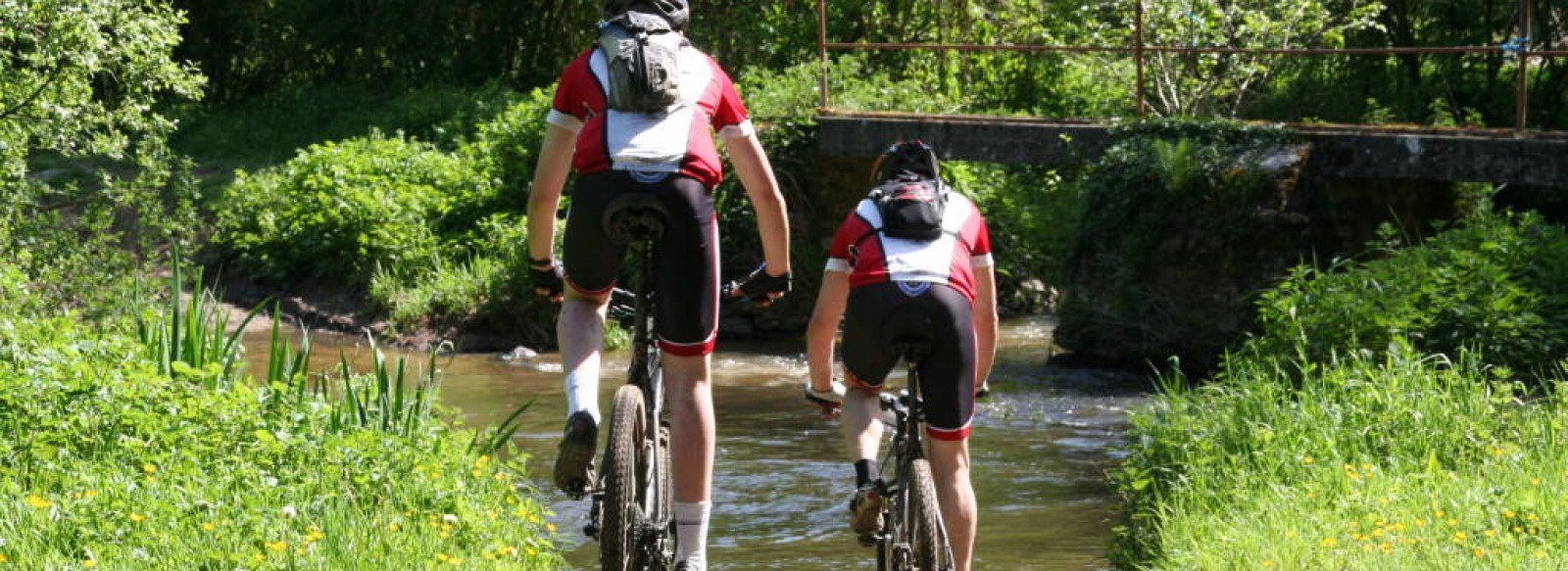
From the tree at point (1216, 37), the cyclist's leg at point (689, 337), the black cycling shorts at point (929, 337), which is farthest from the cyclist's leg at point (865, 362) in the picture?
the tree at point (1216, 37)

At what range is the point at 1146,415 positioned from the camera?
8.57 m

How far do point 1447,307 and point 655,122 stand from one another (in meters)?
5.24

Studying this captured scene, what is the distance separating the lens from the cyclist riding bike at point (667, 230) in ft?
17.3

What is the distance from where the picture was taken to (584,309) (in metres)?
5.57

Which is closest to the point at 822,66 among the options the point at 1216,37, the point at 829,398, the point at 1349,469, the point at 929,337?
the point at 1216,37

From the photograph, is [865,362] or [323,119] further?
[323,119]

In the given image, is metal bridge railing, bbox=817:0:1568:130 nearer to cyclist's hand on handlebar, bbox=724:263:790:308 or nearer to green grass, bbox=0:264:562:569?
green grass, bbox=0:264:562:569

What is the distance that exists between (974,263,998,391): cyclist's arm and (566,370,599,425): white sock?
127 cm

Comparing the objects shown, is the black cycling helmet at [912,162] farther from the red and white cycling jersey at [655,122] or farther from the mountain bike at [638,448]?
the mountain bike at [638,448]

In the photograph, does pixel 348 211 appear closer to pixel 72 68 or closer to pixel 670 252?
pixel 72 68

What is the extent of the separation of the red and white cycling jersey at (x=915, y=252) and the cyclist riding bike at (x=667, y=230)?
401 millimetres

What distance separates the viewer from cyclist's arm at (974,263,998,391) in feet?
19.9

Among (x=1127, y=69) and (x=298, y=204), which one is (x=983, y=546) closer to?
(x=1127, y=69)

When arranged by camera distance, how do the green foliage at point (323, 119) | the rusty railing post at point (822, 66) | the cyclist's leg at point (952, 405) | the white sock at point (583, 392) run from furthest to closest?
the green foliage at point (323, 119) < the rusty railing post at point (822, 66) < the cyclist's leg at point (952, 405) < the white sock at point (583, 392)
